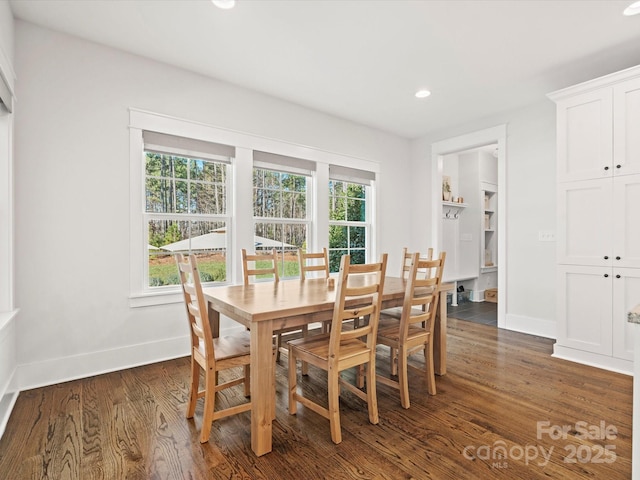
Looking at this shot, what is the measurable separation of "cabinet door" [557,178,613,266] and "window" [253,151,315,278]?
8.95ft

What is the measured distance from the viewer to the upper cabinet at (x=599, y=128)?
9.47ft

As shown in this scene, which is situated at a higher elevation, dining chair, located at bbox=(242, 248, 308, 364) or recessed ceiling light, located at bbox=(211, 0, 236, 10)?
recessed ceiling light, located at bbox=(211, 0, 236, 10)

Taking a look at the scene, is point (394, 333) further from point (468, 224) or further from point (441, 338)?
point (468, 224)

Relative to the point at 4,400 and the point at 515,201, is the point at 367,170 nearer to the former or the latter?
the point at 515,201

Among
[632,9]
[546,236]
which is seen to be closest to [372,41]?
[632,9]

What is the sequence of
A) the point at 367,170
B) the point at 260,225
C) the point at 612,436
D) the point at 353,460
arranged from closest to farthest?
the point at 353,460 → the point at 612,436 → the point at 260,225 → the point at 367,170

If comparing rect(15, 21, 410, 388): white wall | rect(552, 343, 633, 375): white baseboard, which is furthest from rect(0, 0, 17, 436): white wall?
rect(552, 343, 633, 375): white baseboard

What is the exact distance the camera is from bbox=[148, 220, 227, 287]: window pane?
127 inches

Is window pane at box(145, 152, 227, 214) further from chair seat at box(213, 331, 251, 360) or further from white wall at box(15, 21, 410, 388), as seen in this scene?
chair seat at box(213, 331, 251, 360)

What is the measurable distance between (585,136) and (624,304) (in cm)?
156

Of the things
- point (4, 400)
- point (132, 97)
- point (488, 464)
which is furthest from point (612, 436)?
point (132, 97)

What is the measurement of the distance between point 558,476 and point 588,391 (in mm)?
1261

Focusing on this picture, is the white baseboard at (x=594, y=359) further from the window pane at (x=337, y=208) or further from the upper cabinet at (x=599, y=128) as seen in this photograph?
the window pane at (x=337, y=208)

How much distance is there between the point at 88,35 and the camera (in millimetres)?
2734
